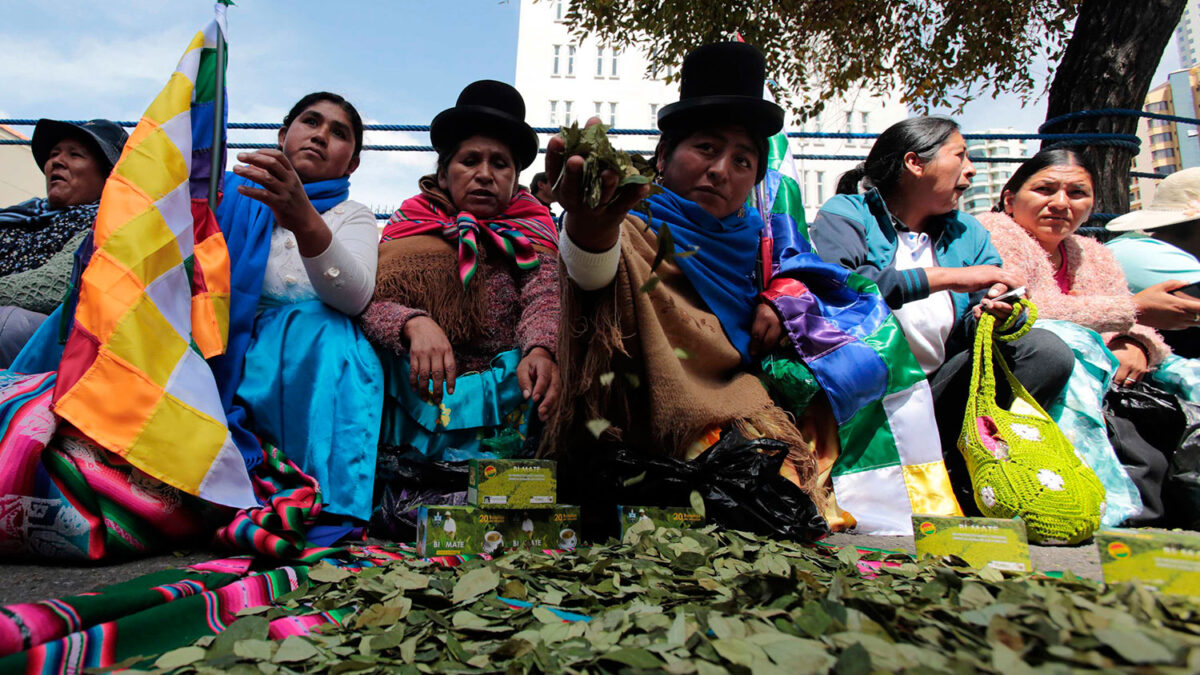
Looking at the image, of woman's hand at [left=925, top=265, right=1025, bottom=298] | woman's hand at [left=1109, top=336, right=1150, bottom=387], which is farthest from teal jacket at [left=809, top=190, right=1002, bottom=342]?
woman's hand at [left=1109, top=336, right=1150, bottom=387]

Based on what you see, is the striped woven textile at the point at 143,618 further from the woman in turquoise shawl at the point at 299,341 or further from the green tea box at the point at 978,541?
the green tea box at the point at 978,541

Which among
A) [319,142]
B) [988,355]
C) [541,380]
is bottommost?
[541,380]

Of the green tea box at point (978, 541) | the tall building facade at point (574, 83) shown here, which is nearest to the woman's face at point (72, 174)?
the green tea box at point (978, 541)

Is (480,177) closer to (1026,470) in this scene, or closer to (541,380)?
(541,380)

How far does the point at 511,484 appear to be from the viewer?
186 cm

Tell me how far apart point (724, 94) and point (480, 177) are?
36.9 inches

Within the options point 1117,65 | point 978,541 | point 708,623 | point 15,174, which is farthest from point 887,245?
point 15,174

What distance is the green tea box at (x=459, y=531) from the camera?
1797 millimetres

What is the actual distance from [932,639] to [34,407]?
2001 mm

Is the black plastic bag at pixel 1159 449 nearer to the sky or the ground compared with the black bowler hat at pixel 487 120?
nearer to the ground

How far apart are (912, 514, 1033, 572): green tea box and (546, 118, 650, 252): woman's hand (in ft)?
3.53

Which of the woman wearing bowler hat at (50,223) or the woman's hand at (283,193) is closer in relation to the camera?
the woman's hand at (283,193)

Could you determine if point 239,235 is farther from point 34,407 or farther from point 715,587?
point 715,587

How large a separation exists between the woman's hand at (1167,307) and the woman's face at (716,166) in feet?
7.54
